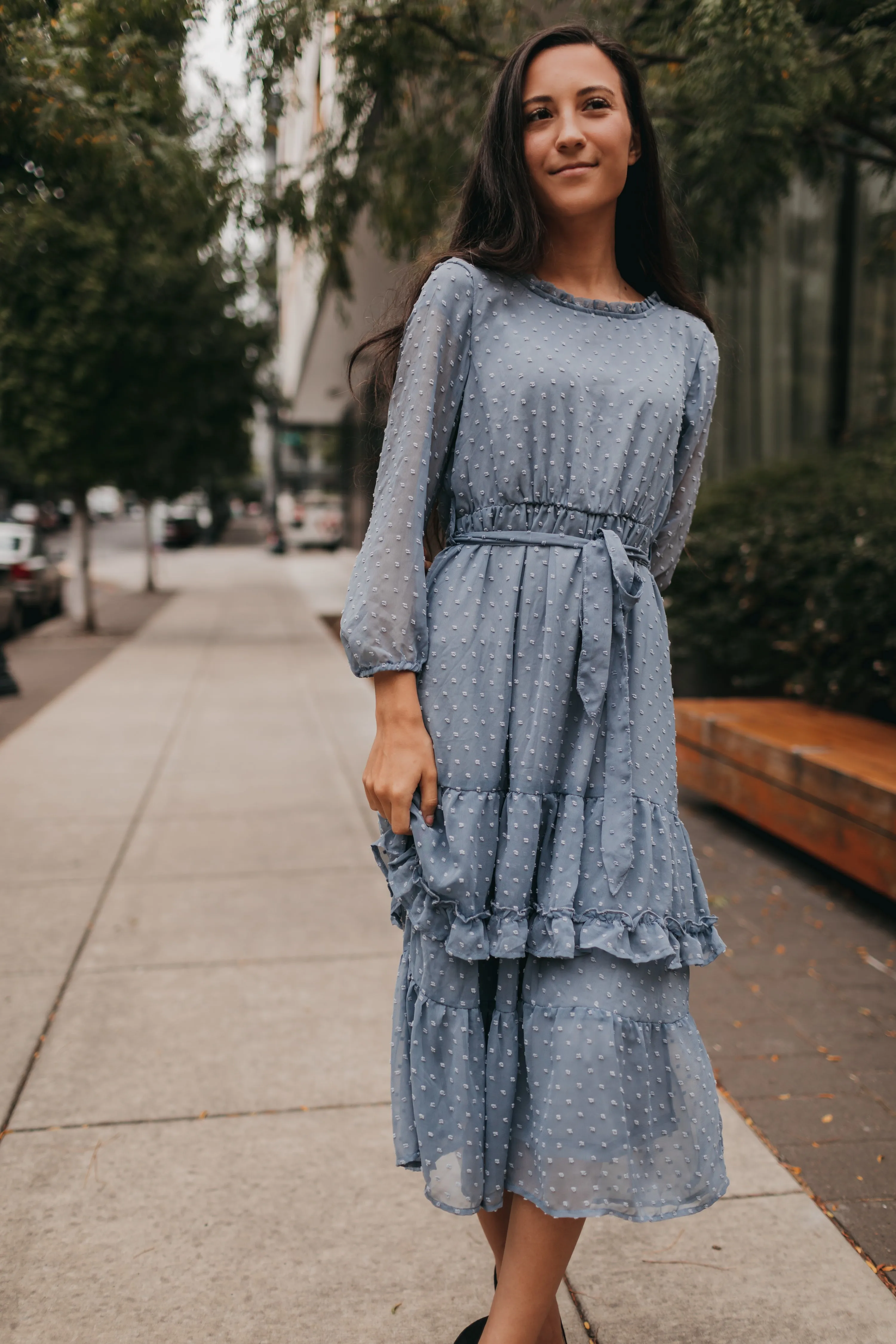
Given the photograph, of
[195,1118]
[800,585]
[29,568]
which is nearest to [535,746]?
[195,1118]

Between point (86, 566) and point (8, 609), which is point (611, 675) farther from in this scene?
point (86, 566)

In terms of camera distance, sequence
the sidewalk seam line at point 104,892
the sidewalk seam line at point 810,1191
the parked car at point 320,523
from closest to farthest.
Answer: the sidewalk seam line at point 810,1191 → the sidewalk seam line at point 104,892 → the parked car at point 320,523

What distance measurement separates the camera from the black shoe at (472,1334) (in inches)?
78.1

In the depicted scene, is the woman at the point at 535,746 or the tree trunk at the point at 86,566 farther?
the tree trunk at the point at 86,566

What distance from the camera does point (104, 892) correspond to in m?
4.65

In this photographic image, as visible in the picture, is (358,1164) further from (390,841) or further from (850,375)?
(850,375)

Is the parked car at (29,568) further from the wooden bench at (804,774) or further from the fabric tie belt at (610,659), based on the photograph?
the fabric tie belt at (610,659)

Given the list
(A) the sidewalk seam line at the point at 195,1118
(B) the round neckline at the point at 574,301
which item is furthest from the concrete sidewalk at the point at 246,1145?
(B) the round neckline at the point at 574,301

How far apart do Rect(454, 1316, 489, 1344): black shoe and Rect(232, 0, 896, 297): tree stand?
2.51 m

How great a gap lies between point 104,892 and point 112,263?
9384 mm

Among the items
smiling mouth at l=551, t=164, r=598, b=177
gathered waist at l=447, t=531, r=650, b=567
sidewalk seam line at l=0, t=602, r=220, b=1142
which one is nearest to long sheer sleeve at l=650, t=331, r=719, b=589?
gathered waist at l=447, t=531, r=650, b=567

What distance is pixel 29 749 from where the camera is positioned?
7.54 meters

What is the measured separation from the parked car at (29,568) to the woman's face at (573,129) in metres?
15.2

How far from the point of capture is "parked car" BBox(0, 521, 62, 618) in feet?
55.2
